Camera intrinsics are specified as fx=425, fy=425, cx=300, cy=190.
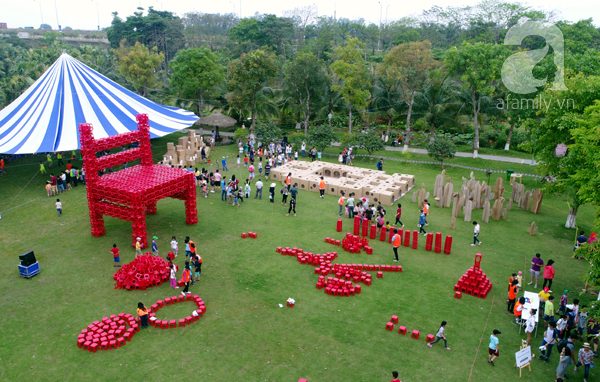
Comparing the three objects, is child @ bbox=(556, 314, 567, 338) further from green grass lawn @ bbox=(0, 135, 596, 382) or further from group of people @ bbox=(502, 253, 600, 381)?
green grass lawn @ bbox=(0, 135, 596, 382)

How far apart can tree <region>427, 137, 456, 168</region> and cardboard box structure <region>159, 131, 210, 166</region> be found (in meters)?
14.9

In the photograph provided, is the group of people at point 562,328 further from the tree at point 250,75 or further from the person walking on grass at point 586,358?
the tree at point 250,75

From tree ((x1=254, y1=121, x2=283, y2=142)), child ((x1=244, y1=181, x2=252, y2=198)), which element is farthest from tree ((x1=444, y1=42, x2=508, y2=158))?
child ((x1=244, y1=181, x2=252, y2=198))

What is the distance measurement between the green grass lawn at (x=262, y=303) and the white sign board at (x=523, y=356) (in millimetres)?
356

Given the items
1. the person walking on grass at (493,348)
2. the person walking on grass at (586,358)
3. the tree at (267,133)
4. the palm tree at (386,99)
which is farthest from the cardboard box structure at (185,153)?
the person walking on grass at (586,358)

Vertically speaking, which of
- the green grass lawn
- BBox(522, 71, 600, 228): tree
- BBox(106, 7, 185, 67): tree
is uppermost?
BBox(106, 7, 185, 67): tree

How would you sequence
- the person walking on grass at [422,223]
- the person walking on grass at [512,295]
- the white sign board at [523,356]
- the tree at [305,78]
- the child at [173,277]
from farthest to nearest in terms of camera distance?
the tree at [305,78] < the person walking on grass at [422,223] < the child at [173,277] < the person walking on grass at [512,295] < the white sign board at [523,356]

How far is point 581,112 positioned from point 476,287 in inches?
369

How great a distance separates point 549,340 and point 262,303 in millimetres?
7608

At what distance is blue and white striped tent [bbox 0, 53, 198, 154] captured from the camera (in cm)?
1938

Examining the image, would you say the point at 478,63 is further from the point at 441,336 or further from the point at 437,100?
the point at 441,336

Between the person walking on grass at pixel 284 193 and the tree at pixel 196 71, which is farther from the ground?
the tree at pixel 196 71

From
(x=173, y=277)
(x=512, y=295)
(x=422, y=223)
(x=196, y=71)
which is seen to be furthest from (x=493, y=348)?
(x=196, y=71)

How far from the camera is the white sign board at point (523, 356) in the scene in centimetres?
991
